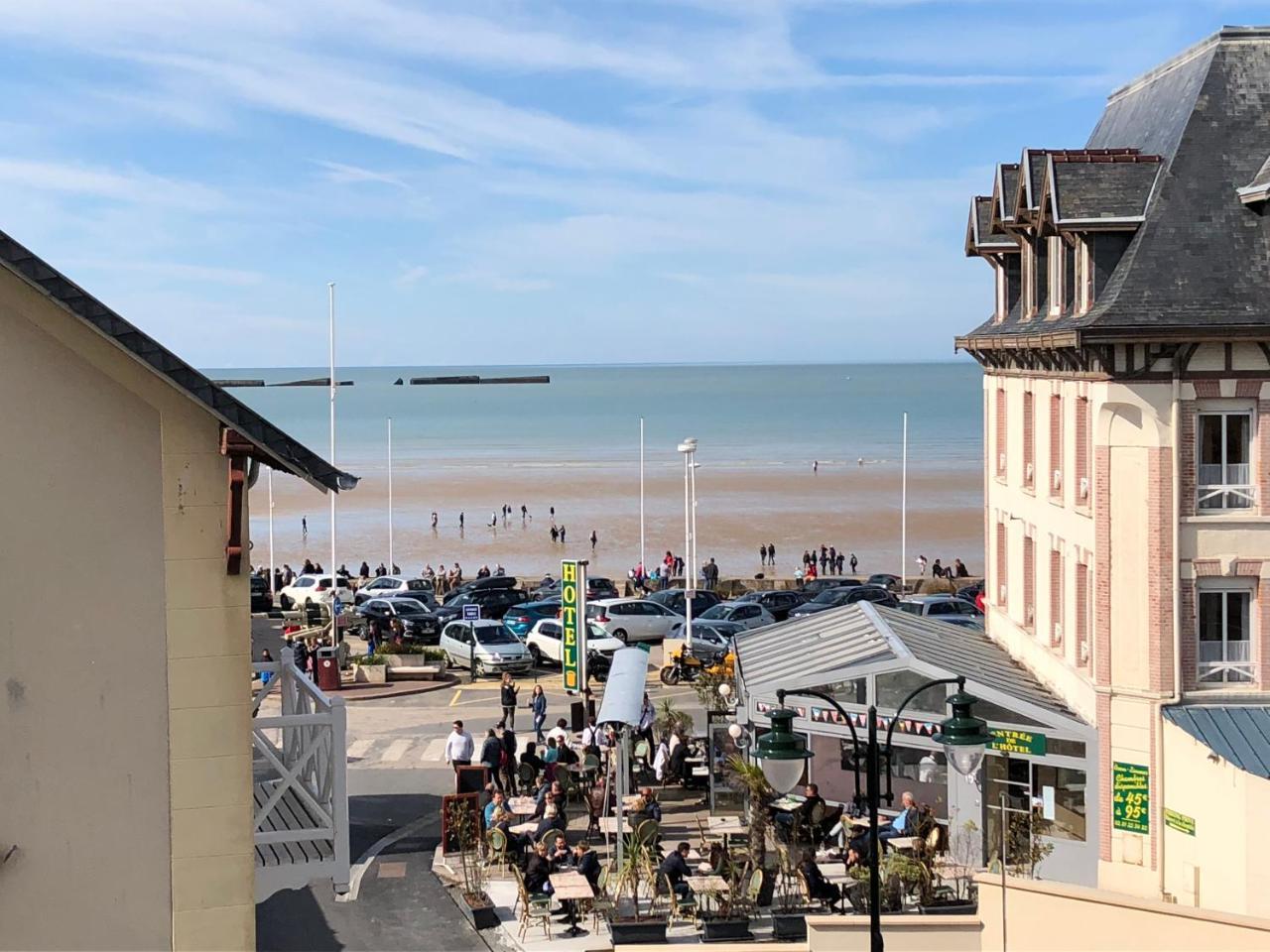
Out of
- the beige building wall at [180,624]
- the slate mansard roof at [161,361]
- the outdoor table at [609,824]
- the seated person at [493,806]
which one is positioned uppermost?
the slate mansard roof at [161,361]

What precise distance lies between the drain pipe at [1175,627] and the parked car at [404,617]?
989 inches

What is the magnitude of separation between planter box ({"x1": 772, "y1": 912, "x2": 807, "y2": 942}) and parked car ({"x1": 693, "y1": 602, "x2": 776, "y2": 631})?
79.2ft

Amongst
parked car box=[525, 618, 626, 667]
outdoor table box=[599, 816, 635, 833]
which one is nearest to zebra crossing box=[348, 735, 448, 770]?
outdoor table box=[599, 816, 635, 833]

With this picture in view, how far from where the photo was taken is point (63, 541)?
10.5 m

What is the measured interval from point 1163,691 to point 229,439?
1530 centimetres

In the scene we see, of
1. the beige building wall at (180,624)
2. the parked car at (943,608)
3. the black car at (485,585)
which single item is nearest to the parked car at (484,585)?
the black car at (485,585)

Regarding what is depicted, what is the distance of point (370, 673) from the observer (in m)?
38.6

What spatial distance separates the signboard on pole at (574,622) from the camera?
112ft

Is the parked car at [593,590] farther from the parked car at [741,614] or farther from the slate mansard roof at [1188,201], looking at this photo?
the slate mansard roof at [1188,201]

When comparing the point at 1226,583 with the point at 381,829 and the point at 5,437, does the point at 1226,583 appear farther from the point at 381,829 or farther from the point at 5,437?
the point at 5,437

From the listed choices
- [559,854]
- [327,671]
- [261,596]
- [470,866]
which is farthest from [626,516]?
[559,854]

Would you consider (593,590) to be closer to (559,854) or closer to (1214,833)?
(559,854)

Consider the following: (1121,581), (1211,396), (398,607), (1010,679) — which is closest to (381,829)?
(1010,679)

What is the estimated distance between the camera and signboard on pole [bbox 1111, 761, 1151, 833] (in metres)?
21.9
